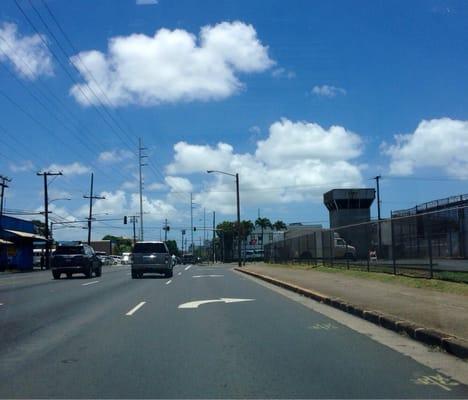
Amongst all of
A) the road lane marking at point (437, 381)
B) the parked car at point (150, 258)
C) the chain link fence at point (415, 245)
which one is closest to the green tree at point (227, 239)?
the parked car at point (150, 258)

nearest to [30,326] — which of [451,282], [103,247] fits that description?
[451,282]

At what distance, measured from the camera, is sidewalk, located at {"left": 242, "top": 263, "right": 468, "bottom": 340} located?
1138 cm

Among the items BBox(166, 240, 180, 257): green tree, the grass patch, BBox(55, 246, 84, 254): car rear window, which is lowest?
the grass patch

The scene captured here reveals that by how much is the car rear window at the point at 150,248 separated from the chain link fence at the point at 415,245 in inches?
382

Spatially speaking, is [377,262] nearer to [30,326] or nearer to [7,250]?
[30,326]

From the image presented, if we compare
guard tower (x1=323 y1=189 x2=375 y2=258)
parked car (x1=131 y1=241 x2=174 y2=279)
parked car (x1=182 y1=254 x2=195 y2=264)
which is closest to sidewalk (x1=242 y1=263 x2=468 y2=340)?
parked car (x1=131 y1=241 x2=174 y2=279)

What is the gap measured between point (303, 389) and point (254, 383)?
0.66 meters

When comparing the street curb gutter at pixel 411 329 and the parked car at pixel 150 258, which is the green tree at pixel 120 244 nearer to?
the parked car at pixel 150 258

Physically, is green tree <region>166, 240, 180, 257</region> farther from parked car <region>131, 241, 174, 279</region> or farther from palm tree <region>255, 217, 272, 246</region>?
parked car <region>131, 241, 174, 279</region>

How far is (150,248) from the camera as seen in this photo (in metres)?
34.9

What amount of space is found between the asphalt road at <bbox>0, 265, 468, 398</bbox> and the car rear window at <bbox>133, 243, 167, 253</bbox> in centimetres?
1900

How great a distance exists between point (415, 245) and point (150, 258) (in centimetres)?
1715

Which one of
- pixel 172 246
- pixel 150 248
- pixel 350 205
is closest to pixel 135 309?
pixel 150 248

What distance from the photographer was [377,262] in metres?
26.4
